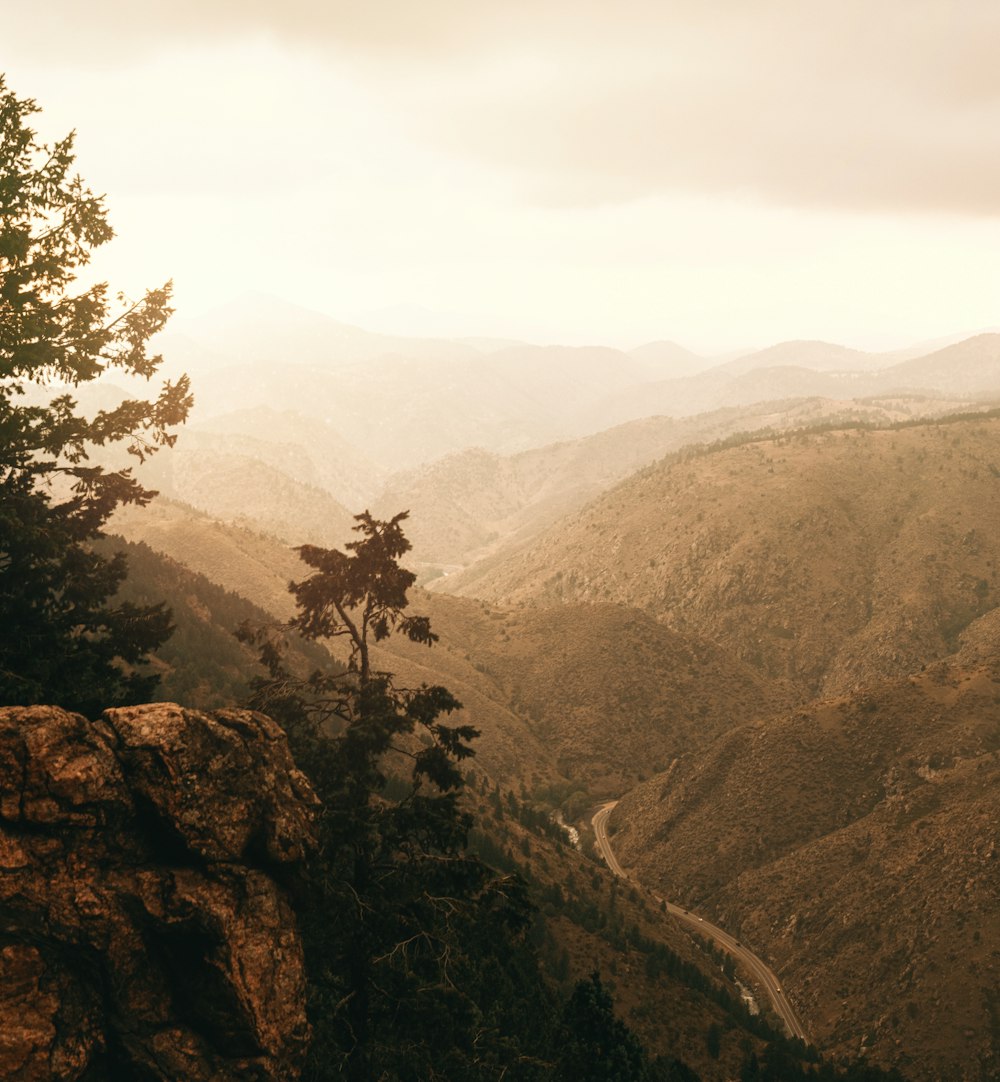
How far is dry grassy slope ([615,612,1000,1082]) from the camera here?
4450cm

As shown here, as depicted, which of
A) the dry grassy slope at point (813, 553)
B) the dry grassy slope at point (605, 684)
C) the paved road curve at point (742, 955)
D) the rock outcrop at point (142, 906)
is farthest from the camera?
the dry grassy slope at point (813, 553)

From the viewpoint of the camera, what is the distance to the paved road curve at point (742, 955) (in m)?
47.4

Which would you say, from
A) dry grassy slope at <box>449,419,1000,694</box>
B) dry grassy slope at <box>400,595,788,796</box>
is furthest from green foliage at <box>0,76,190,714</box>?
dry grassy slope at <box>449,419,1000,694</box>

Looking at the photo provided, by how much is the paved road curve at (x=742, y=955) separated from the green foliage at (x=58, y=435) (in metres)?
44.6

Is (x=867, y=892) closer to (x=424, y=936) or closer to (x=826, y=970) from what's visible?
(x=826, y=970)

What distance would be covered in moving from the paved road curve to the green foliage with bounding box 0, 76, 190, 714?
146 ft

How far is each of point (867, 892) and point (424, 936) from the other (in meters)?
50.1

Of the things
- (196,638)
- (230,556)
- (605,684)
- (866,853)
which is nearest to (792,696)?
(605,684)

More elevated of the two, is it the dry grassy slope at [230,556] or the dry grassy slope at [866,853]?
the dry grassy slope at [230,556]

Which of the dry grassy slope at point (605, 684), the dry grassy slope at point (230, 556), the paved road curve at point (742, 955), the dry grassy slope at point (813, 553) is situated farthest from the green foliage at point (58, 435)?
the dry grassy slope at point (813, 553)

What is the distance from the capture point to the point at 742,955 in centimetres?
5338

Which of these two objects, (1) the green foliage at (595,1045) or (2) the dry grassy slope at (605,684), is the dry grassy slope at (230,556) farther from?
(1) the green foliage at (595,1045)

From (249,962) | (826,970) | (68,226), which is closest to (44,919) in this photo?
(249,962)

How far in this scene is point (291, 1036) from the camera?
1140 cm
